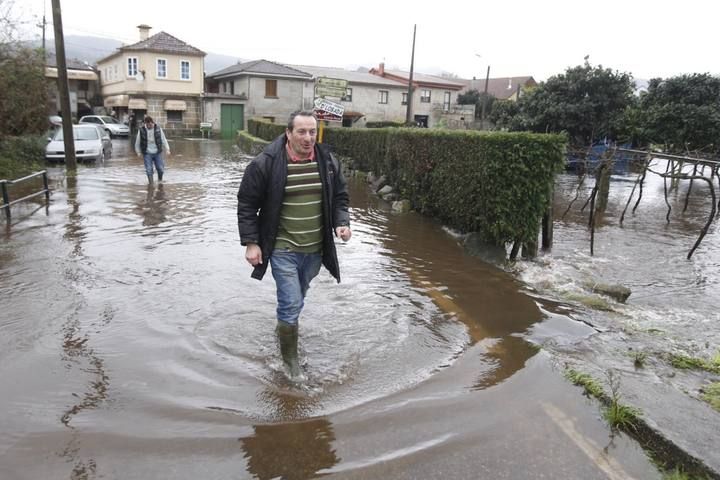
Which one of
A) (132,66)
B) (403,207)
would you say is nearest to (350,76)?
(132,66)

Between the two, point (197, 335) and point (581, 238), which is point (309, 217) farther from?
point (581, 238)

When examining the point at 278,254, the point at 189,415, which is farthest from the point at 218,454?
the point at 278,254

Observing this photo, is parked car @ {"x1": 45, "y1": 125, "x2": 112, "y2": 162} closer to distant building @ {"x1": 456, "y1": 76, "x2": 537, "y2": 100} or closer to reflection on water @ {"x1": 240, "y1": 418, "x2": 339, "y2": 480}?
reflection on water @ {"x1": 240, "y1": 418, "x2": 339, "y2": 480}

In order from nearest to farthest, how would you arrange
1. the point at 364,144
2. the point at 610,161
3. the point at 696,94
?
the point at 610,161, the point at 364,144, the point at 696,94

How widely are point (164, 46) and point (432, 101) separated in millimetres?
24220

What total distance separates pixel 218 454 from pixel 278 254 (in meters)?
1.49

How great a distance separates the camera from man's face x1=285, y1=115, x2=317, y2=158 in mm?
3889

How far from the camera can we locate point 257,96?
139ft

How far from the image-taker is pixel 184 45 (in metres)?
40.7

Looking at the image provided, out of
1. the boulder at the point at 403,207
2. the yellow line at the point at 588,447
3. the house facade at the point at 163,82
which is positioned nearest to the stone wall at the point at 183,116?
the house facade at the point at 163,82

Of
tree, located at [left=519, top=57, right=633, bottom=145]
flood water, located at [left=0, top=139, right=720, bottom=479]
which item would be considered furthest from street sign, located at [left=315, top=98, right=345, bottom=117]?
tree, located at [left=519, top=57, right=633, bottom=145]

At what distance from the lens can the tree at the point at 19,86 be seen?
48.9 ft

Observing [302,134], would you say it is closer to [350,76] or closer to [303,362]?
[303,362]

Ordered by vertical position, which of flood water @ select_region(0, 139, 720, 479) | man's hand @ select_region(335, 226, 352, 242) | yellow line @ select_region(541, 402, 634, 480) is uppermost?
man's hand @ select_region(335, 226, 352, 242)
